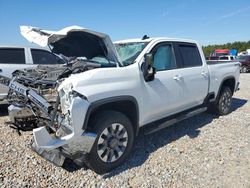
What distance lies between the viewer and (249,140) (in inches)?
191

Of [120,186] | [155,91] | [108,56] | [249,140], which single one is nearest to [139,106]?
[155,91]

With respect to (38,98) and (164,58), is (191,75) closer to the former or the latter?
(164,58)

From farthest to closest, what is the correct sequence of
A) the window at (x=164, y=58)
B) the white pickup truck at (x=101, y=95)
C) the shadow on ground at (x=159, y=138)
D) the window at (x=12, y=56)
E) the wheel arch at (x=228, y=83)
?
the window at (x=12, y=56), the wheel arch at (x=228, y=83), the window at (x=164, y=58), the shadow on ground at (x=159, y=138), the white pickup truck at (x=101, y=95)

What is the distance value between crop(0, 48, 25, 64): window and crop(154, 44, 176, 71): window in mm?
4244

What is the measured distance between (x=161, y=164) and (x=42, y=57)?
510 centimetres

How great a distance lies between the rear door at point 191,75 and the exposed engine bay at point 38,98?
1898mm

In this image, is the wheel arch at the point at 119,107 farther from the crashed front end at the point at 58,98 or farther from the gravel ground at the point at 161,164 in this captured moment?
the gravel ground at the point at 161,164

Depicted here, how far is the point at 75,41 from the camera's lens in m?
4.17

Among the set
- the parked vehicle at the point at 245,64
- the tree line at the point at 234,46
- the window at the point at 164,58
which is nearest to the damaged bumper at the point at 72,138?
the window at the point at 164,58

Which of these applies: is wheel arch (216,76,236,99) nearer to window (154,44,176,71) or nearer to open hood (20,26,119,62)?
window (154,44,176,71)

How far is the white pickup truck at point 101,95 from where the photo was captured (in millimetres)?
3141

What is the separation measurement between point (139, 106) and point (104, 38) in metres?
1.15

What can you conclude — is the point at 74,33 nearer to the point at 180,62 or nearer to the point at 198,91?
the point at 180,62

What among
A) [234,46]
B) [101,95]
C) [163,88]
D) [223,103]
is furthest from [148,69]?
[234,46]
